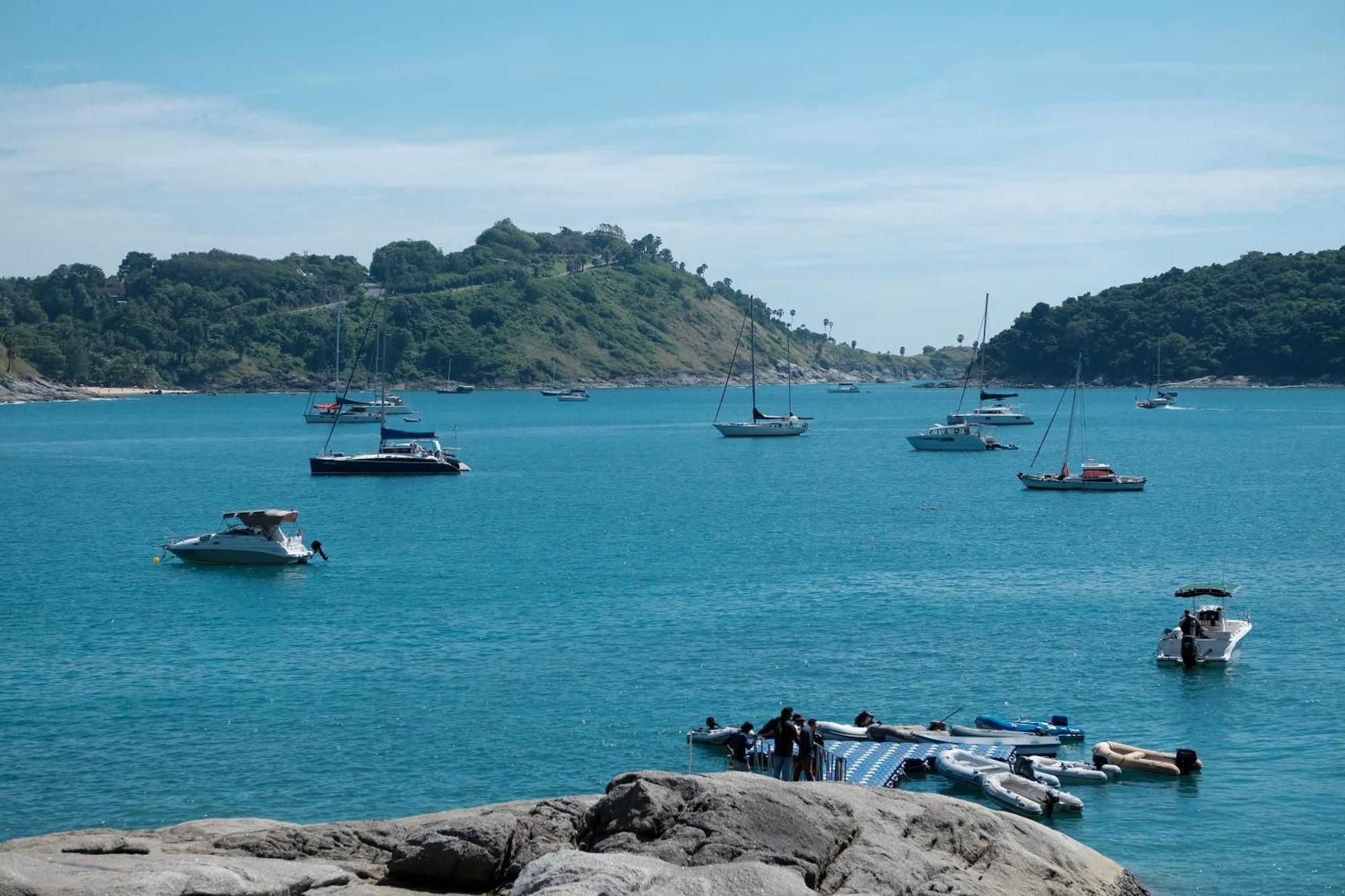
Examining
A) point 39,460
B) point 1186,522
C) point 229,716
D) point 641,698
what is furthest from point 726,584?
point 39,460

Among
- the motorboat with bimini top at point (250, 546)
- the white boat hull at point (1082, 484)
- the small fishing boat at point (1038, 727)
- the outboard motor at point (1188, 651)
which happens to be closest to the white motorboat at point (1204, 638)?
the outboard motor at point (1188, 651)

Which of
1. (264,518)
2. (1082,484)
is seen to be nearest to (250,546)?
(264,518)

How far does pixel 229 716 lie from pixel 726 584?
24.1 m

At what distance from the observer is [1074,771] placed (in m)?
30.5

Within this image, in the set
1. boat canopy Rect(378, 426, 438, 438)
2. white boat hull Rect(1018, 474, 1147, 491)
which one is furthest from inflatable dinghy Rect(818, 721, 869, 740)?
boat canopy Rect(378, 426, 438, 438)

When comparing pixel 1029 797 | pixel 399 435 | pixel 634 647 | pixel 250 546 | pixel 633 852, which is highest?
pixel 399 435

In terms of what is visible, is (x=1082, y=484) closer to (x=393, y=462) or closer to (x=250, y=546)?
(x=393, y=462)

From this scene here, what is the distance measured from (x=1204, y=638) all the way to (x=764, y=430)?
111 meters

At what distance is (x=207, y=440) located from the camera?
154875 millimetres

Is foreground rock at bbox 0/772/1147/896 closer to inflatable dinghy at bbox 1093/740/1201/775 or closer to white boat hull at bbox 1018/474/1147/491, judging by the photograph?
inflatable dinghy at bbox 1093/740/1201/775

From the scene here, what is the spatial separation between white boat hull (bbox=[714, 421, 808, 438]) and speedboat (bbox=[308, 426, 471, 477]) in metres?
48.1

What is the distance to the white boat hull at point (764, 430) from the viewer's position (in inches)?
5945

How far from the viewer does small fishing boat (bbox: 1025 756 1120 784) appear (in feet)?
99.8

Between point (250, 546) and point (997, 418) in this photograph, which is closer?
point (250, 546)
